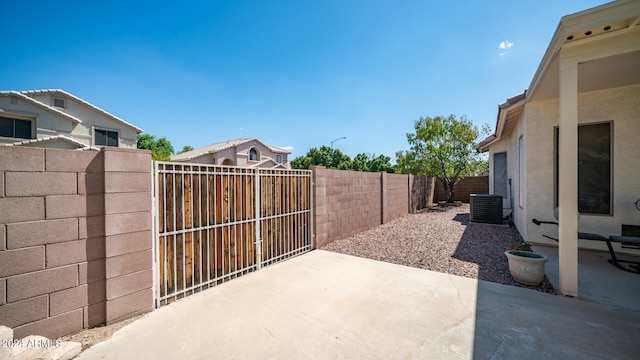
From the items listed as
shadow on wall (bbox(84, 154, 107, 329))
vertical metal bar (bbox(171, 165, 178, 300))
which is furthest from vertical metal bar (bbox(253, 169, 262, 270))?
shadow on wall (bbox(84, 154, 107, 329))

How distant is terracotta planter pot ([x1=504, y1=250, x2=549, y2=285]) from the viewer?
3.45m

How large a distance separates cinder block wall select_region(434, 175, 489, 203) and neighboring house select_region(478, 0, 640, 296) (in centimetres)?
1000

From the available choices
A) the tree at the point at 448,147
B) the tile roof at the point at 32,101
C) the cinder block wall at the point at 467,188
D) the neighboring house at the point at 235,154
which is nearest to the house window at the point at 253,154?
the neighboring house at the point at 235,154

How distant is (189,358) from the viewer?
2008 millimetres

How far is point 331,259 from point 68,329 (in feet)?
12.2

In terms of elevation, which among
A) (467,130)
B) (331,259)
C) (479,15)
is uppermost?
(479,15)

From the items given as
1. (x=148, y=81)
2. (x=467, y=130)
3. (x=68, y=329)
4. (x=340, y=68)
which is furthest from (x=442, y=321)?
(x=148, y=81)

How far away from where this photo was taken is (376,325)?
2.50 m

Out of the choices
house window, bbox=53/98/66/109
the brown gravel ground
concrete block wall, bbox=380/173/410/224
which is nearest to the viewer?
the brown gravel ground

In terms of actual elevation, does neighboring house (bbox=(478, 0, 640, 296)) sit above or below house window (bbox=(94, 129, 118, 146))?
below

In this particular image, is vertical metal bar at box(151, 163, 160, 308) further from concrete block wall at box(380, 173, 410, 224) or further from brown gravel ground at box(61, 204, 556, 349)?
concrete block wall at box(380, 173, 410, 224)

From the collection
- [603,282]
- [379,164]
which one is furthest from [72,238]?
[379,164]

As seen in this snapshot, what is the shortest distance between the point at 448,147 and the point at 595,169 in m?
9.55

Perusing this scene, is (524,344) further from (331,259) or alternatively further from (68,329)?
(68,329)
